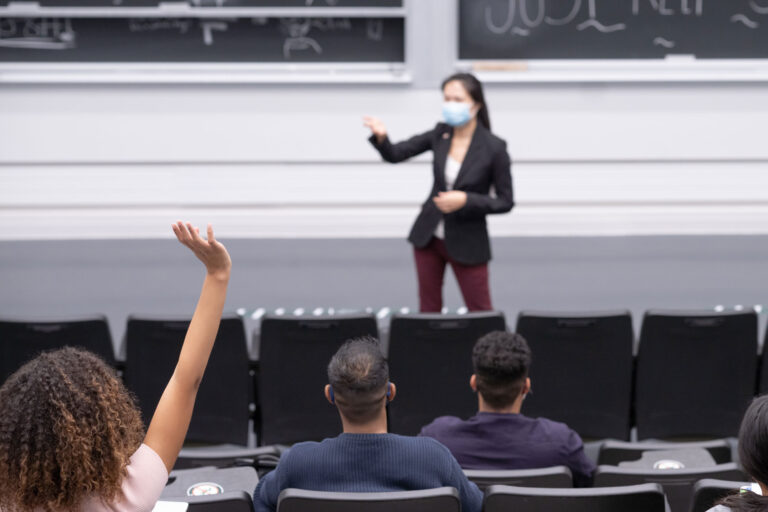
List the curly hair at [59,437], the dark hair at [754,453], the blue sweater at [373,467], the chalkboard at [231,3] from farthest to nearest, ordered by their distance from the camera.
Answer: the chalkboard at [231,3] < the blue sweater at [373,467] < the dark hair at [754,453] < the curly hair at [59,437]

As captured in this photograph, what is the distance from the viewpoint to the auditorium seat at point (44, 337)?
10.8 ft

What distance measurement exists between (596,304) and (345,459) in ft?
13.0

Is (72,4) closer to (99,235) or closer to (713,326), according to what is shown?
(99,235)

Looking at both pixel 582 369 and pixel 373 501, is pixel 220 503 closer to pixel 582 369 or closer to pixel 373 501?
pixel 373 501

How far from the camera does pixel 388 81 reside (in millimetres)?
5387

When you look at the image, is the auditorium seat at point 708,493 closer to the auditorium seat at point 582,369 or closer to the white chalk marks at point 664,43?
the auditorium seat at point 582,369

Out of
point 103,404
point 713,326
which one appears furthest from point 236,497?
point 713,326

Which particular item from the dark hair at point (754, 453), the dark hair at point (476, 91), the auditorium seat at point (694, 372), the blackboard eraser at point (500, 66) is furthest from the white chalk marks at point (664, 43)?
the dark hair at point (754, 453)

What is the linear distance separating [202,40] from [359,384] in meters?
3.89

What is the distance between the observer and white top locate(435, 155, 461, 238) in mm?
4164

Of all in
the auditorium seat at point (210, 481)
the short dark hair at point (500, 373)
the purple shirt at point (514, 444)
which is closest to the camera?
the auditorium seat at point (210, 481)

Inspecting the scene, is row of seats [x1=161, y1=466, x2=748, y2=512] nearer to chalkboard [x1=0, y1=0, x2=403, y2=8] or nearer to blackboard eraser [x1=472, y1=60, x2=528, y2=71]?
blackboard eraser [x1=472, y1=60, x2=528, y2=71]

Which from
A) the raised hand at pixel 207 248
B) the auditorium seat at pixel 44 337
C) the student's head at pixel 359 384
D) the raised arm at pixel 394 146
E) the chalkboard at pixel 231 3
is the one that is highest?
the chalkboard at pixel 231 3

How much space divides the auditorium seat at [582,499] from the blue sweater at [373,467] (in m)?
0.13
